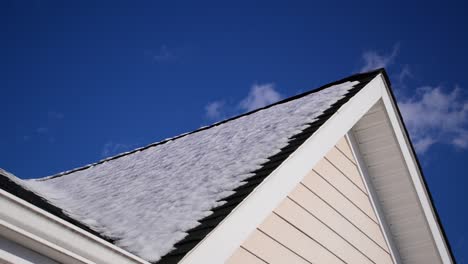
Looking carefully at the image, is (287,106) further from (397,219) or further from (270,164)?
(270,164)

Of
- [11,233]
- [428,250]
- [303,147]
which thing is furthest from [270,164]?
[428,250]

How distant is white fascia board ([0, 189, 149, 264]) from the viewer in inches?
65.4

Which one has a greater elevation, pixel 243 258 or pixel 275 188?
pixel 275 188

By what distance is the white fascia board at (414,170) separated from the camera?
4.86 m

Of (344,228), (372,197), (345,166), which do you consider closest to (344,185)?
(345,166)

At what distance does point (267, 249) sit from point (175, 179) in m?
0.97

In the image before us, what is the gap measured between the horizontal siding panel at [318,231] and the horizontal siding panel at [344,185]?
0.51 meters

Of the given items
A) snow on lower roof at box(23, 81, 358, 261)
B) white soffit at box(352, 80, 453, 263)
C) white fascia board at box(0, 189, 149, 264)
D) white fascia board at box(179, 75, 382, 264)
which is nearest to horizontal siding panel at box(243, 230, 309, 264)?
white fascia board at box(179, 75, 382, 264)

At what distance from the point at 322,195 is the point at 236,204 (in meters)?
1.71

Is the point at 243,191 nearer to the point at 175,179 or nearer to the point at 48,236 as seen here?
the point at 175,179

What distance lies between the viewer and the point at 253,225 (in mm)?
2799

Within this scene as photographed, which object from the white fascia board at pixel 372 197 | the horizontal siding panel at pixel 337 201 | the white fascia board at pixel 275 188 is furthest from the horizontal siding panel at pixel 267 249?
the white fascia board at pixel 372 197

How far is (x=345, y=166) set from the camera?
4777mm

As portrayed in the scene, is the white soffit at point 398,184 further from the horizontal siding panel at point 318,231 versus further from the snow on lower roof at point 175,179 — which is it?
the horizontal siding panel at point 318,231
